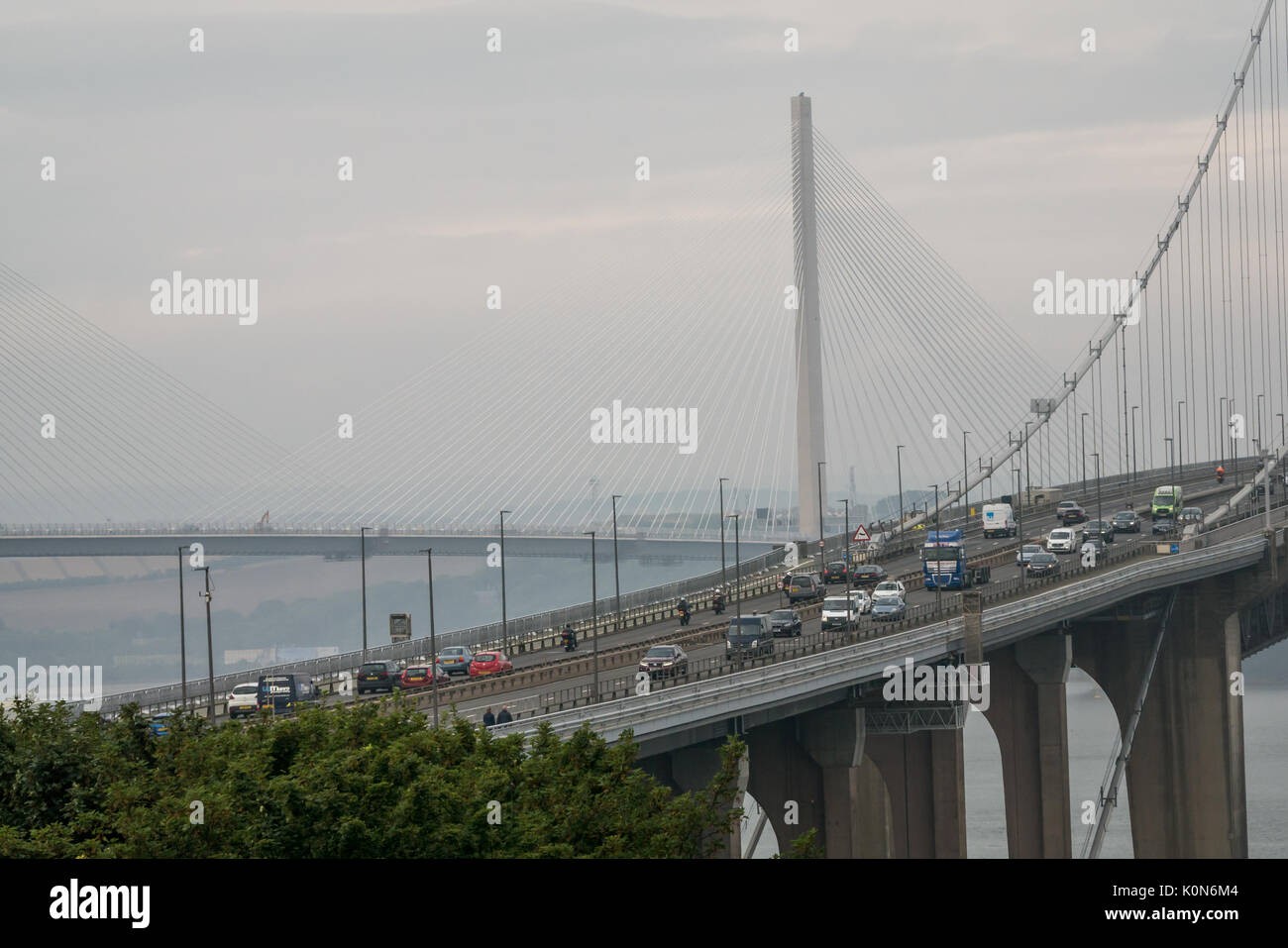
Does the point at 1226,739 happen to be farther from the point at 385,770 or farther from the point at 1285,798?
the point at 385,770

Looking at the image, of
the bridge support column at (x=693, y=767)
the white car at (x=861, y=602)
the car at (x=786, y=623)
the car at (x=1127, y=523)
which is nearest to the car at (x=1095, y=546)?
the car at (x=1127, y=523)

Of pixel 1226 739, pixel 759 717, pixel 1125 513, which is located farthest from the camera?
pixel 1125 513

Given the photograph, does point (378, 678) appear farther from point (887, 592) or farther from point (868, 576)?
point (868, 576)

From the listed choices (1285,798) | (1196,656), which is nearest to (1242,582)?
(1196,656)

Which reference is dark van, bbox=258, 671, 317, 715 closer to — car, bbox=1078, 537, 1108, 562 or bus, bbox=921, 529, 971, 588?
bus, bbox=921, 529, 971, 588

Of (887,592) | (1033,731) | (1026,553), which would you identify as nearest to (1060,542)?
(1026,553)

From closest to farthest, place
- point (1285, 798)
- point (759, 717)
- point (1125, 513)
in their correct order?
point (759, 717)
point (1125, 513)
point (1285, 798)

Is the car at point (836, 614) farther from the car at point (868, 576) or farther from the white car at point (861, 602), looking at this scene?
the car at point (868, 576)
